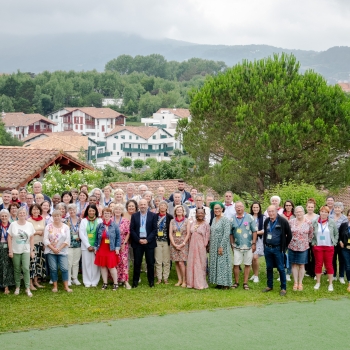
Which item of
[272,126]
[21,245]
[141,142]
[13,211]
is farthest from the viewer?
[141,142]

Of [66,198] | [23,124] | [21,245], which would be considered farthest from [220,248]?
[23,124]

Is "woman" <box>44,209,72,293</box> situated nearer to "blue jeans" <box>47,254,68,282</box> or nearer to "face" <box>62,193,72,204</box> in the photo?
"blue jeans" <box>47,254,68,282</box>

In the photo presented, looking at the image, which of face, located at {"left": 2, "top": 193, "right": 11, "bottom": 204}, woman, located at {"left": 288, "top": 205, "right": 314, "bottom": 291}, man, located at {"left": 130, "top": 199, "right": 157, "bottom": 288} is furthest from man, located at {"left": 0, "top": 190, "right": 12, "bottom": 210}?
woman, located at {"left": 288, "top": 205, "right": 314, "bottom": 291}

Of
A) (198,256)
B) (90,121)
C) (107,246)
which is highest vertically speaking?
(90,121)

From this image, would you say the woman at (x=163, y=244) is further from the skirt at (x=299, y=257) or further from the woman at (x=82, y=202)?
the skirt at (x=299, y=257)

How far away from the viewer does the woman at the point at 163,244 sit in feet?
32.9

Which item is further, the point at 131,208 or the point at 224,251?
the point at 131,208

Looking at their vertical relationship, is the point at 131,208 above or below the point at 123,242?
above

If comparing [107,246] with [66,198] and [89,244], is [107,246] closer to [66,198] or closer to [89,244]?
[89,244]

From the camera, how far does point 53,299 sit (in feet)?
29.4

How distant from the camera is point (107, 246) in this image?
9.66 metres

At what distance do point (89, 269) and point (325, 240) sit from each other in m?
4.35

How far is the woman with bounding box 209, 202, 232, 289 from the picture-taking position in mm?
9625

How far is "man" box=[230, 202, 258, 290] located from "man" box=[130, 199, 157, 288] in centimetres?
148
